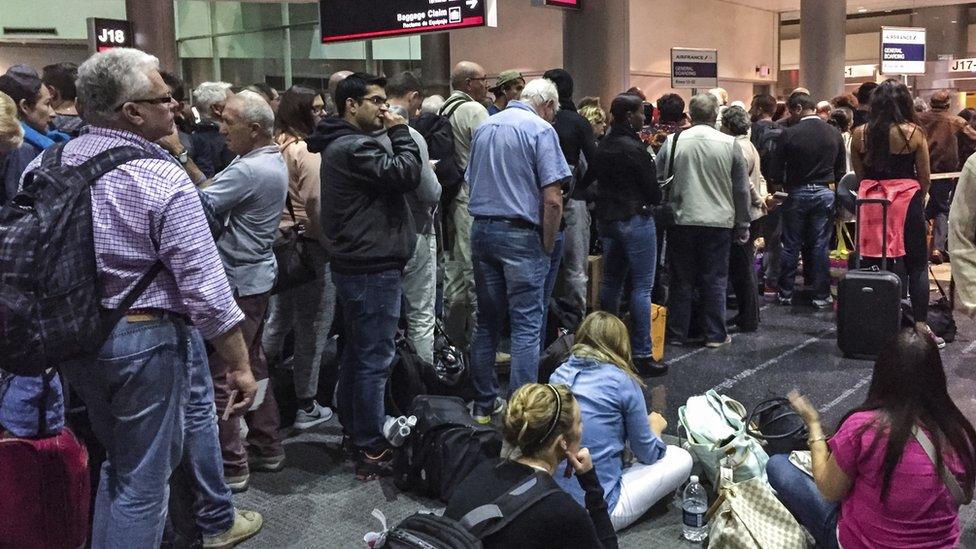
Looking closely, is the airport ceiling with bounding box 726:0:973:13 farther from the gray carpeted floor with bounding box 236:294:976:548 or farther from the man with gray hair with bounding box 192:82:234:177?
the man with gray hair with bounding box 192:82:234:177

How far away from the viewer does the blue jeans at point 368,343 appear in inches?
156

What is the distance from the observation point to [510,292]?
14.9 ft

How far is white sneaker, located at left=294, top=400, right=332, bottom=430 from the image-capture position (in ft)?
15.7

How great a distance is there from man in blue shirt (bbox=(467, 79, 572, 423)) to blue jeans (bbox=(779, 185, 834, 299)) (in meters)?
3.27

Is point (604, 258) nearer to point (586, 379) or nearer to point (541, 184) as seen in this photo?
point (541, 184)

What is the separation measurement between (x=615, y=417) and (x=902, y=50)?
460 inches

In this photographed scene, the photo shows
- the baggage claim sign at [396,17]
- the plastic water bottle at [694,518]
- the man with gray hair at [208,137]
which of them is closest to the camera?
the plastic water bottle at [694,518]

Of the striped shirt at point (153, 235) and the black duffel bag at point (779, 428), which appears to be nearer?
the striped shirt at point (153, 235)

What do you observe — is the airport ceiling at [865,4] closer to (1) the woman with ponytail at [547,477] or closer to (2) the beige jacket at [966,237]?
(2) the beige jacket at [966,237]

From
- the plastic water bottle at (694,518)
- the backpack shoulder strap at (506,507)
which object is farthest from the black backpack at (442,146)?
the backpack shoulder strap at (506,507)

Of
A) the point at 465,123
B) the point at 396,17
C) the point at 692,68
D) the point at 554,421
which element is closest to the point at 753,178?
the point at 465,123

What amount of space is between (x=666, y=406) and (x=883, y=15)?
1934 centimetres

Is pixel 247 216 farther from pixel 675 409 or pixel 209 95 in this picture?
pixel 675 409

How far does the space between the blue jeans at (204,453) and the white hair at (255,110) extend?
970 mm
